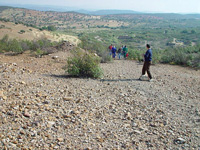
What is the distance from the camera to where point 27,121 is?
3865mm

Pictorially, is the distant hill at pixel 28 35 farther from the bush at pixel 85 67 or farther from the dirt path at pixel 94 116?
the dirt path at pixel 94 116

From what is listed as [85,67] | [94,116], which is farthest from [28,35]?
[94,116]

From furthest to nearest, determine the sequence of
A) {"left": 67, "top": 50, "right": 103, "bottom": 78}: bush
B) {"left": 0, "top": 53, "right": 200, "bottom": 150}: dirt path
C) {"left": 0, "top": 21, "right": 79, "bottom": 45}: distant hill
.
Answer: {"left": 0, "top": 21, "right": 79, "bottom": 45}: distant hill, {"left": 67, "top": 50, "right": 103, "bottom": 78}: bush, {"left": 0, "top": 53, "right": 200, "bottom": 150}: dirt path

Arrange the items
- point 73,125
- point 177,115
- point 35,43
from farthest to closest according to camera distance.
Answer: point 35,43
point 177,115
point 73,125

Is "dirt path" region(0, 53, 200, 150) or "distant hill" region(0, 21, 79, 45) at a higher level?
"distant hill" region(0, 21, 79, 45)

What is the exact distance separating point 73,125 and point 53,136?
0.55m

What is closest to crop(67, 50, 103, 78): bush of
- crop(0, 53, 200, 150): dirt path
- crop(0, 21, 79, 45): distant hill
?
crop(0, 53, 200, 150): dirt path

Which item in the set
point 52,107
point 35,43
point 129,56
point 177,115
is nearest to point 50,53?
point 35,43

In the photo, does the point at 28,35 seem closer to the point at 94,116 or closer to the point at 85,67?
the point at 85,67

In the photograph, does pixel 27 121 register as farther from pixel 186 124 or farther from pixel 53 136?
pixel 186 124

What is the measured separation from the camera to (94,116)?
455 centimetres

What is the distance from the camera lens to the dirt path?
140 inches

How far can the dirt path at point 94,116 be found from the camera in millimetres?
3559

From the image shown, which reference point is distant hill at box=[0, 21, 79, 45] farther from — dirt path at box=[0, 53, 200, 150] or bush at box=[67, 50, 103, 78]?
dirt path at box=[0, 53, 200, 150]
